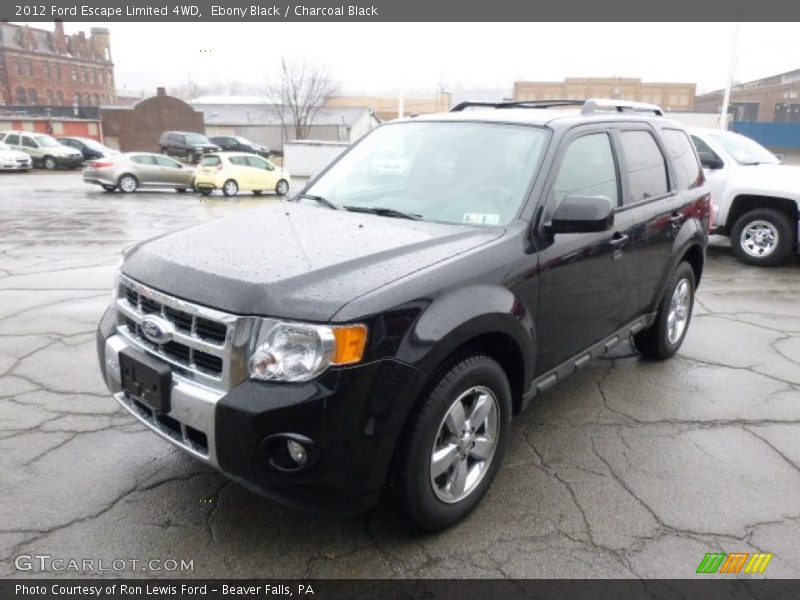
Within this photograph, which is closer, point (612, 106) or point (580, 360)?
point (580, 360)

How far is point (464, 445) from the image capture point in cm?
284

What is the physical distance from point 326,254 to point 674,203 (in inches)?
117

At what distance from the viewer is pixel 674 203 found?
4531 millimetres

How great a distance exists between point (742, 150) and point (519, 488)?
348 inches

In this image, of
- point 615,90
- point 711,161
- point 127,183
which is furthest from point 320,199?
point 615,90

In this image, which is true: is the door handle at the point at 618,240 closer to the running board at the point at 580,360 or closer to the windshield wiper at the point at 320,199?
the running board at the point at 580,360

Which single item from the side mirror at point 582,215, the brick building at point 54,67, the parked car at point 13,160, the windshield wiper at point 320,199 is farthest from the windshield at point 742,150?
the brick building at point 54,67

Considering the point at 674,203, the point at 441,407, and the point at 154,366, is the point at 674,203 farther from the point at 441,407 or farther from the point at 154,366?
the point at 154,366

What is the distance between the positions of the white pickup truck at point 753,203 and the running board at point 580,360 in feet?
18.3

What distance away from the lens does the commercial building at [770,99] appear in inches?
2709

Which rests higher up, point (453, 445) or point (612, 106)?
point (612, 106)

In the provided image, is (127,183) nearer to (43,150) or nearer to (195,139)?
(43,150)

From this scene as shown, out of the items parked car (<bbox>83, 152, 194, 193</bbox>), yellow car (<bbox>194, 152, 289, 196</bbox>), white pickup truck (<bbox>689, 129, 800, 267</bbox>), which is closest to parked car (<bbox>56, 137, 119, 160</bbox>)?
parked car (<bbox>83, 152, 194, 193</bbox>)

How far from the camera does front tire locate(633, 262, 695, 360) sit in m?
4.74
